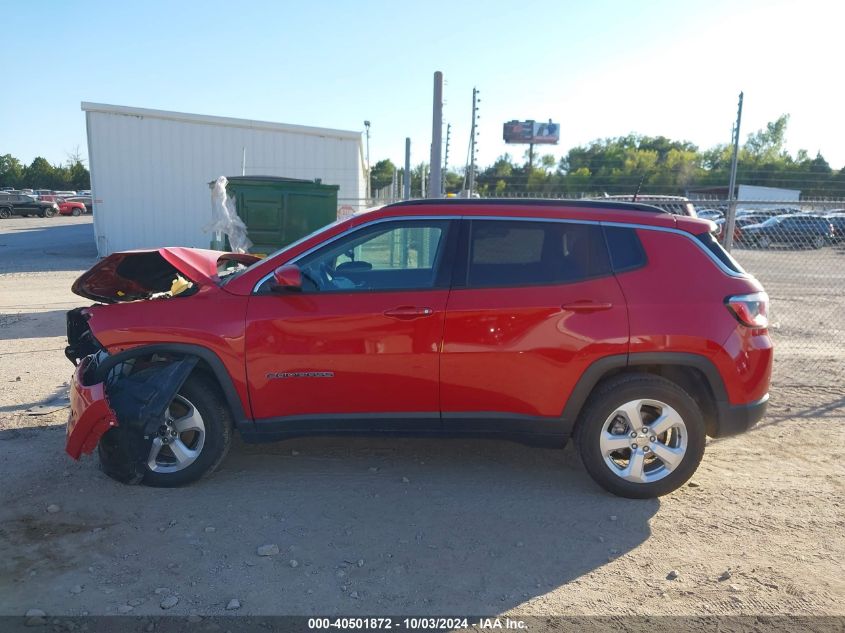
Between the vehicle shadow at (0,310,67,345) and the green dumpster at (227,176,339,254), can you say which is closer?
the vehicle shadow at (0,310,67,345)

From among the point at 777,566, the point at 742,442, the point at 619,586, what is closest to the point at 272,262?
the point at 619,586

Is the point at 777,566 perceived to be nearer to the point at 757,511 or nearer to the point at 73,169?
the point at 757,511

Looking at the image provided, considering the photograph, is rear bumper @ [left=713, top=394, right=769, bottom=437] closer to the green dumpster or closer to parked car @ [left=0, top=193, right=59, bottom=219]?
the green dumpster

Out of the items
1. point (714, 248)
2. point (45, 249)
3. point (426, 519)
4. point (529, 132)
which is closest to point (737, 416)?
point (714, 248)

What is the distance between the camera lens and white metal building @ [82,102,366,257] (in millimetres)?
19297

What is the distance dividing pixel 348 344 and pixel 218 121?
57.7 feet

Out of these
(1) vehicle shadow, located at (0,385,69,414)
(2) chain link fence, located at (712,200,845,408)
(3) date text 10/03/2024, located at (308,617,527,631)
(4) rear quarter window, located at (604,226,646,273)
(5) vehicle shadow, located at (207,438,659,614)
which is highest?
(4) rear quarter window, located at (604,226,646,273)

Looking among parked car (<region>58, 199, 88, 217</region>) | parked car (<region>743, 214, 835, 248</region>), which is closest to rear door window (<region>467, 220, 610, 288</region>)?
parked car (<region>743, 214, 835, 248</region>)

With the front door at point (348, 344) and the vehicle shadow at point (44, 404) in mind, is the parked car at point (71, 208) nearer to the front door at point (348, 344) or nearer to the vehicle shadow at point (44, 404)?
the vehicle shadow at point (44, 404)

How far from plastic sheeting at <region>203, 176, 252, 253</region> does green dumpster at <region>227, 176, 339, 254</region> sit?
0.53ft

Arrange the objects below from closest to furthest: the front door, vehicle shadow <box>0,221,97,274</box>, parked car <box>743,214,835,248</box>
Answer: the front door → parked car <box>743,214,835,248</box> → vehicle shadow <box>0,221,97,274</box>

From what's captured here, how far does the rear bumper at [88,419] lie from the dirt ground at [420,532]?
0.35m

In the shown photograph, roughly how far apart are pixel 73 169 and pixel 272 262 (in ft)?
271

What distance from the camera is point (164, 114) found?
760 inches
